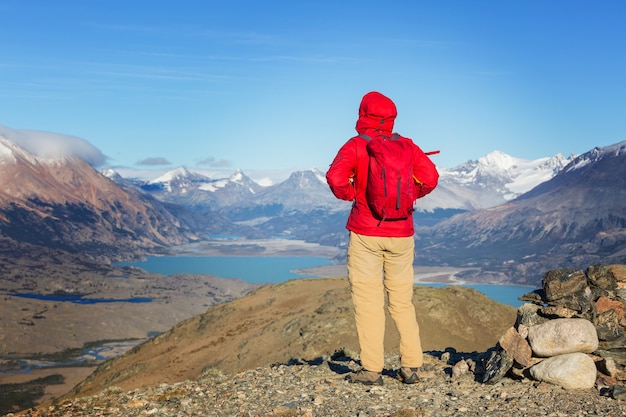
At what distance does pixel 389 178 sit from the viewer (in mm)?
10359

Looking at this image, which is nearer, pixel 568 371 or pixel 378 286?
pixel 378 286

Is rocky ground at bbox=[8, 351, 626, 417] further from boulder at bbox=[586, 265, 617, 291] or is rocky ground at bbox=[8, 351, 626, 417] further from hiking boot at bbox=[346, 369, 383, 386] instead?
boulder at bbox=[586, 265, 617, 291]

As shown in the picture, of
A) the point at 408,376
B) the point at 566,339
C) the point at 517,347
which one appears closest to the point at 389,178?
the point at 408,376

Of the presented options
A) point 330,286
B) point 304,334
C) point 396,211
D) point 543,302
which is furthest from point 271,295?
point 396,211

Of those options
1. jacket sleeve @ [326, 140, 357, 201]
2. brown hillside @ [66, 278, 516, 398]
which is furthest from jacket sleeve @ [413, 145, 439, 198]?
brown hillside @ [66, 278, 516, 398]

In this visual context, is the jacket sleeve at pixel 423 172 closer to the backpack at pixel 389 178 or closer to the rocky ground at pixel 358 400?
the backpack at pixel 389 178

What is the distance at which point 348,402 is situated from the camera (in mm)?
10852

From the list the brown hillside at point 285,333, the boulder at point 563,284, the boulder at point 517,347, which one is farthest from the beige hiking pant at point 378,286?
the brown hillside at point 285,333

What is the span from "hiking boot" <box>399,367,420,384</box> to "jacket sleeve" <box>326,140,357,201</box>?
12.4ft

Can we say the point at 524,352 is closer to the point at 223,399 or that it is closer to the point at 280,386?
the point at 280,386

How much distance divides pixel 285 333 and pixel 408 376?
23.2 m

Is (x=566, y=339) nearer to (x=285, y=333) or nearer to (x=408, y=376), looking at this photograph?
(x=408, y=376)

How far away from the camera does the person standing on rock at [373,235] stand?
35.0 feet

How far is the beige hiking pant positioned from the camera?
1093 cm
